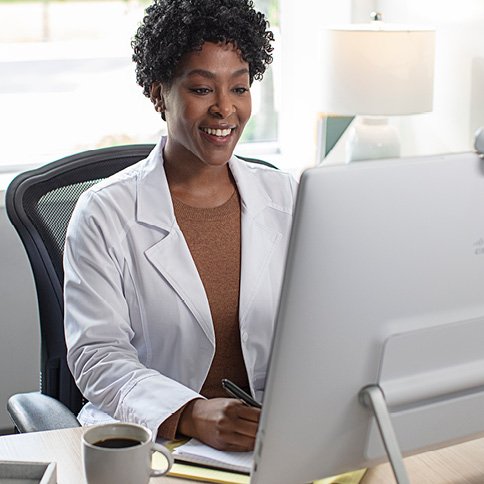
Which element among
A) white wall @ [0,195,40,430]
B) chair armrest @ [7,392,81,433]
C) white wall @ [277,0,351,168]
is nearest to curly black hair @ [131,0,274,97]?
chair armrest @ [7,392,81,433]

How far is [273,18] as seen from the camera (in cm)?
324

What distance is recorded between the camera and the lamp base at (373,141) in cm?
261

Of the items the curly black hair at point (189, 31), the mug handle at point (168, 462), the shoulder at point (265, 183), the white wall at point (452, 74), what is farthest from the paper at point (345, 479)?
the white wall at point (452, 74)

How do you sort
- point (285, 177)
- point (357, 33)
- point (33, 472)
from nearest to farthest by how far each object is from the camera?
point (33, 472) < point (285, 177) < point (357, 33)

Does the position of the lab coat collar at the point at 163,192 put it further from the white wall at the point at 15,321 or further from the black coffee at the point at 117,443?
the white wall at the point at 15,321

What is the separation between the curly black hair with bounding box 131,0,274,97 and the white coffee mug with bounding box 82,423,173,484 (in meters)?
0.86

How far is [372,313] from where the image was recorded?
30.7 inches

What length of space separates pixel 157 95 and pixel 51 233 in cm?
39

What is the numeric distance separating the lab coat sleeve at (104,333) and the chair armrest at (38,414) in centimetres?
6

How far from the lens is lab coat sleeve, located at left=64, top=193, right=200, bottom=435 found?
119cm

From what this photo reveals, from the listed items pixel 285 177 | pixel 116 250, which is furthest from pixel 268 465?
pixel 285 177

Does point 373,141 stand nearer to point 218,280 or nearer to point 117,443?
point 218,280

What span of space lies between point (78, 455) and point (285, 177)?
0.90 meters

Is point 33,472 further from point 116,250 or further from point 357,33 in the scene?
point 357,33
